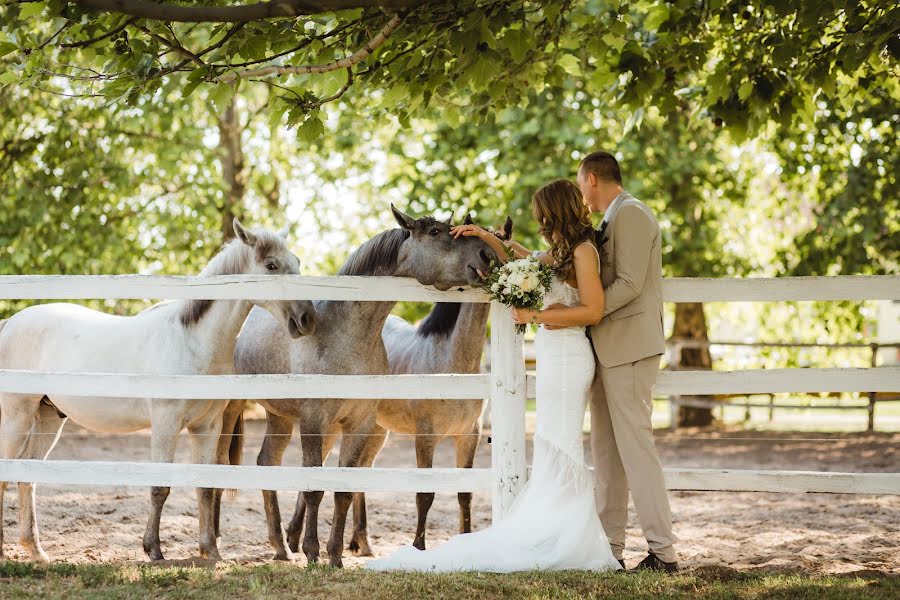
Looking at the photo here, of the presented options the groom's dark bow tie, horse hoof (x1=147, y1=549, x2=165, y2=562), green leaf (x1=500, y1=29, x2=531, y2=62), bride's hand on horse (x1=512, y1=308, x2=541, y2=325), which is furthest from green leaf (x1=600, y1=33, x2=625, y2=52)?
horse hoof (x1=147, y1=549, x2=165, y2=562)

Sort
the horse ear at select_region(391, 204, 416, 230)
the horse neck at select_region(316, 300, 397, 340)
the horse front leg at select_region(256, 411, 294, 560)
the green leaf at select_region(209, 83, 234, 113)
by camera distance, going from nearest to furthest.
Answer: the green leaf at select_region(209, 83, 234, 113)
the horse ear at select_region(391, 204, 416, 230)
the horse neck at select_region(316, 300, 397, 340)
the horse front leg at select_region(256, 411, 294, 560)

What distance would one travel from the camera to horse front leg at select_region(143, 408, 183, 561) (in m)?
5.79

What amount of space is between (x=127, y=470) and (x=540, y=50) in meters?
4.17

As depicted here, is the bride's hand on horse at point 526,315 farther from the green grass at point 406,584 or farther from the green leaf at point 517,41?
the green leaf at point 517,41

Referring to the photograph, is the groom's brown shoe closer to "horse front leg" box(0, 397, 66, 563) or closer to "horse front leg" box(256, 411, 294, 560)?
"horse front leg" box(256, 411, 294, 560)

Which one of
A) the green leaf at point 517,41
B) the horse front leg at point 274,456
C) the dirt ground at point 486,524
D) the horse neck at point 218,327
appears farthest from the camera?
the horse front leg at point 274,456

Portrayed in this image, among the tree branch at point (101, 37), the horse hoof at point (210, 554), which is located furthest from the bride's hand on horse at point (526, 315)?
the horse hoof at point (210, 554)

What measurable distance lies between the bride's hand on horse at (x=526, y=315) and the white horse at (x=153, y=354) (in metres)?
1.41

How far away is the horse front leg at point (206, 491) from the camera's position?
602cm

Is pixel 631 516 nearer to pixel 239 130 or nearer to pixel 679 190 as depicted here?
pixel 679 190

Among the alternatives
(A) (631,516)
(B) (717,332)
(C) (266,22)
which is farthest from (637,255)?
(B) (717,332)

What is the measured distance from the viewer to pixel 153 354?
6.04 m

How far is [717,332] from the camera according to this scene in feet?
129

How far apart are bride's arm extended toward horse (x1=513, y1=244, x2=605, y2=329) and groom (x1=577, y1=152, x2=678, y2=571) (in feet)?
0.32
